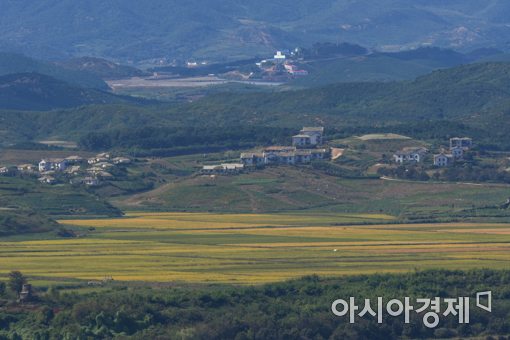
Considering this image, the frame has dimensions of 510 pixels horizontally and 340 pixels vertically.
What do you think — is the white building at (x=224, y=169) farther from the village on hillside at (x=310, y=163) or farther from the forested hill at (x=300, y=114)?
the forested hill at (x=300, y=114)

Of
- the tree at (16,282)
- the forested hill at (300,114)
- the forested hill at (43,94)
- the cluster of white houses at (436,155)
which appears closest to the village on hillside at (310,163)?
the cluster of white houses at (436,155)

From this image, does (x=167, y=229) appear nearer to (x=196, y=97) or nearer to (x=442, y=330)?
(x=442, y=330)

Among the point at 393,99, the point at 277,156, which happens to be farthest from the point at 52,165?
the point at 393,99

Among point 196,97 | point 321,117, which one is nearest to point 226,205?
point 321,117

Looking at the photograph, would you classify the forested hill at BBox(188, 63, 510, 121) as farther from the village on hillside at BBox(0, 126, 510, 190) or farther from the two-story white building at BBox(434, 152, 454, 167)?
the two-story white building at BBox(434, 152, 454, 167)

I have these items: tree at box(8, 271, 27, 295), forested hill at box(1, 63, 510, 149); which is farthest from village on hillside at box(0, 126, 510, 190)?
tree at box(8, 271, 27, 295)

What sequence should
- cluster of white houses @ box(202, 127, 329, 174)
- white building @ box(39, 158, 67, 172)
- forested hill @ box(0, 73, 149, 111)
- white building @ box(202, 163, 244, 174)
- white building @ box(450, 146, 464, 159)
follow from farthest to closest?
forested hill @ box(0, 73, 149, 111) < white building @ box(39, 158, 67, 172) < white building @ box(450, 146, 464, 159) < cluster of white houses @ box(202, 127, 329, 174) < white building @ box(202, 163, 244, 174)
